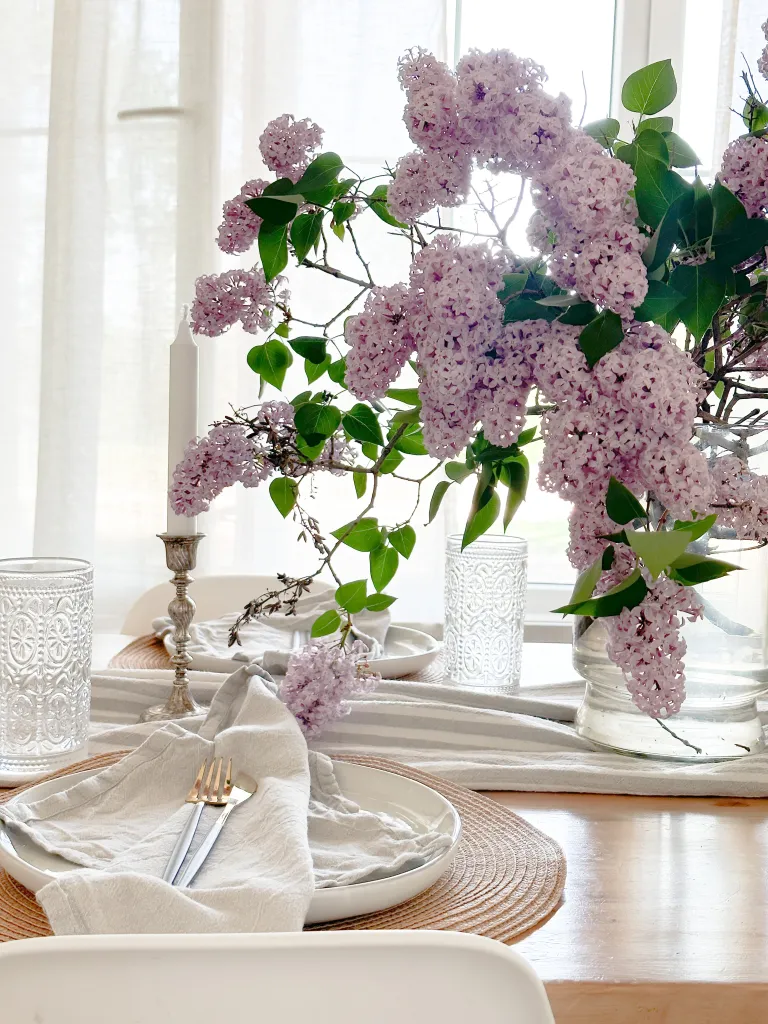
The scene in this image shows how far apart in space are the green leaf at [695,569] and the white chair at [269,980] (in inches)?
8.7

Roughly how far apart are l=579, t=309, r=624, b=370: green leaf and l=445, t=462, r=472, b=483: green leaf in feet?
0.79

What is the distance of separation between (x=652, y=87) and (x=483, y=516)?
296 millimetres

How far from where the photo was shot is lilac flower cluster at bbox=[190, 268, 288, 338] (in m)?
0.76

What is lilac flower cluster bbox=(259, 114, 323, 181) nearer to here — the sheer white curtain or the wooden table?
the wooden table

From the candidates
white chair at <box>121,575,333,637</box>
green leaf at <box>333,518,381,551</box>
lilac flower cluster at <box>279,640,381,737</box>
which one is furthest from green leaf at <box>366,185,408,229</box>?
white chair at <box>121,575,333,637</box>

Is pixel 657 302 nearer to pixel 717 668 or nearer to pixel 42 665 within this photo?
pixel 717 668

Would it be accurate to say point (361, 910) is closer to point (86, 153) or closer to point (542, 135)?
point (542, 135)

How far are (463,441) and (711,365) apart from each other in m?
0.27

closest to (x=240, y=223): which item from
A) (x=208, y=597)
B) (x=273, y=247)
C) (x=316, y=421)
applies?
(x=273, y=247)

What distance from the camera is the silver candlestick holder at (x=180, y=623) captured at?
95cm

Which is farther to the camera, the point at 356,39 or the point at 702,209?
the point at 356,39

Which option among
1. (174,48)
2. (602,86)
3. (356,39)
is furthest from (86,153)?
(602,86)

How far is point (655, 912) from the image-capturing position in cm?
63

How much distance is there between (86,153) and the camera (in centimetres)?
241
